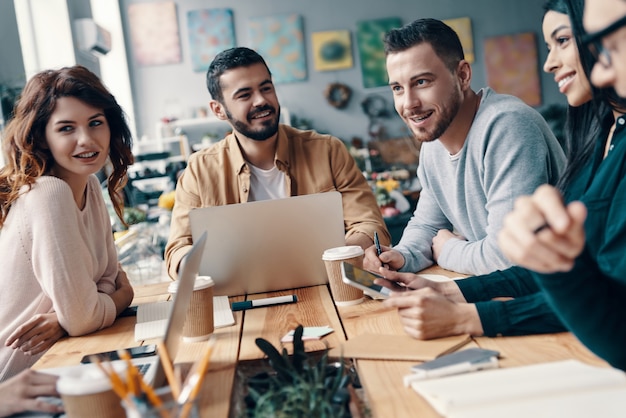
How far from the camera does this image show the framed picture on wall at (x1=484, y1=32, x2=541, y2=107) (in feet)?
28.2

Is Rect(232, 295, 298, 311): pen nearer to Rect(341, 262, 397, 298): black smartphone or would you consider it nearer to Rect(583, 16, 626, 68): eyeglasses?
Rect(341, 262, 397, 298): black smartphone

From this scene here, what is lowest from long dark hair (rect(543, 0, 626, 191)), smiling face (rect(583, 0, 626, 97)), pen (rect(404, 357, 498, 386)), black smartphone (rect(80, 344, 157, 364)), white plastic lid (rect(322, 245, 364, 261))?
black smartphone (rect(80, 344, 157, 364))

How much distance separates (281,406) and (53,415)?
429 mm

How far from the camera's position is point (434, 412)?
35.7 inches

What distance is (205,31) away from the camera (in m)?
8.30

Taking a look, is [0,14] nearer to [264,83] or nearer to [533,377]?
[264,83]

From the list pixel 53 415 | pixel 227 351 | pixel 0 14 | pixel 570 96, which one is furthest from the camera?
pixel 0 14

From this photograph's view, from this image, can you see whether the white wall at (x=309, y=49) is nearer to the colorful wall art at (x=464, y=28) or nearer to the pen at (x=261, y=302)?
the colorful wall art at (x=464, y=28)

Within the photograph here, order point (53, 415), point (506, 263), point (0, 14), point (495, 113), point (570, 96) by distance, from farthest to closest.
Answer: point (0, 14) < point (495, 113) < point (506, 263) < point (570, 96) < point (53, 415)

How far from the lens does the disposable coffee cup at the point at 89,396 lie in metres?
0.90

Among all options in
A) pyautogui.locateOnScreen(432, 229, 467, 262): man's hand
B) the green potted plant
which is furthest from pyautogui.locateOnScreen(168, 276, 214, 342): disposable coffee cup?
pyautogui.locateOnScreen(432, 229, 467, 262): man's hand

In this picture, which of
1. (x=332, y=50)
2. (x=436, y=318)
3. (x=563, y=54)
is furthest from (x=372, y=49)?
(x=436, y=318)

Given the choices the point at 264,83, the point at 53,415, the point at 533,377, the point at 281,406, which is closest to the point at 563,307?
the point at 533,377

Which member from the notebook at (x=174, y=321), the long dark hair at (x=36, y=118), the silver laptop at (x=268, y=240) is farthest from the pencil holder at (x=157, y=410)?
the long dark hair at (x=36, y=118)
